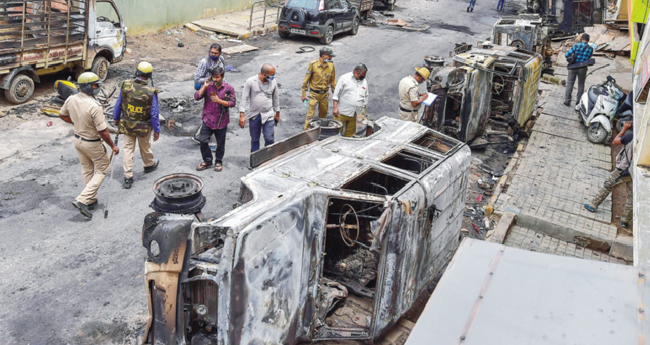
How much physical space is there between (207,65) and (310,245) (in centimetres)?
598

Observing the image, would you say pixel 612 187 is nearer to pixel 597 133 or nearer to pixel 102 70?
pixel 597 133

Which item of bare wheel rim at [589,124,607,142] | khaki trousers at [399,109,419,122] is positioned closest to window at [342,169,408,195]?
khaki trousers at [399,109,419,122]

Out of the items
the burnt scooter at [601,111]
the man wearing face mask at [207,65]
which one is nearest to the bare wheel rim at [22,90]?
the man wearing face mask at [207,65]

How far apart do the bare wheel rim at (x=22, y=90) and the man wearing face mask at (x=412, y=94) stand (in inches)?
280

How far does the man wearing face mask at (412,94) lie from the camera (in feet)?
30.8

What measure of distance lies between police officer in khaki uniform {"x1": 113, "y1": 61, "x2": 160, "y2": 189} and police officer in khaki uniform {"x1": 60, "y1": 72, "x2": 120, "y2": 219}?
20.8 inches

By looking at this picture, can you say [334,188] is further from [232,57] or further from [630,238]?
[232,57]

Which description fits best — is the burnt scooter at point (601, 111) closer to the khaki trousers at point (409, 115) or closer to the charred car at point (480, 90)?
the charred car at point (480, 90)

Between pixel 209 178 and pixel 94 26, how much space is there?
18.5ft

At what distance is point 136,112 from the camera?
7.91 metres

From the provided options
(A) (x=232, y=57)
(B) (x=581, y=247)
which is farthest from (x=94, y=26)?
(B) (x=581, y=247)

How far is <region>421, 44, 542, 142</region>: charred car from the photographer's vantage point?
399 inches

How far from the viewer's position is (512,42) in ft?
44.2

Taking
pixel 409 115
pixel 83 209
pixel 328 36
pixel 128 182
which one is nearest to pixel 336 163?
pixel 83 209
